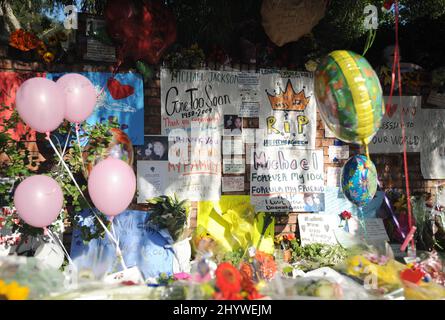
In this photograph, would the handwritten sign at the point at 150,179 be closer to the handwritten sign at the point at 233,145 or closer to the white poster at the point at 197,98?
the white poster at the point at 197,98

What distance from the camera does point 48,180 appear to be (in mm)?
2570

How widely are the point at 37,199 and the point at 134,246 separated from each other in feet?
3.74

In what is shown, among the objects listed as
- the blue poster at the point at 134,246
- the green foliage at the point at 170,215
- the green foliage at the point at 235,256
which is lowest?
the green foliage at the point at 235,256

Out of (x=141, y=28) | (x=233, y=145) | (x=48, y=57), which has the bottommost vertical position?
(x=233, y=145)

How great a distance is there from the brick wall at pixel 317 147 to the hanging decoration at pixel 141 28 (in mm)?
250

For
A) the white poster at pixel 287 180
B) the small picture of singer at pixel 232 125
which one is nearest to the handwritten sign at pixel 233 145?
the small picture of singer at pixel 232 125

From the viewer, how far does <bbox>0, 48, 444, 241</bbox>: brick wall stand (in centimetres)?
346

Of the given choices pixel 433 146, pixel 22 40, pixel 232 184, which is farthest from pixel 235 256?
pixel 433 146

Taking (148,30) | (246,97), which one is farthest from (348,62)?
(148,30)

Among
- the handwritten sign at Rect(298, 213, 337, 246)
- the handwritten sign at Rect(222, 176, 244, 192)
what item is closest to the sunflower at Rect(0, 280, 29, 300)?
the handwritten sign at Rect(222, 176, 244, 192)

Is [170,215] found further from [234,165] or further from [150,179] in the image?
[234,165]

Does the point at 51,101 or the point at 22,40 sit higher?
the point at 22,40

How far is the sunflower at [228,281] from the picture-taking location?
168 centimetres

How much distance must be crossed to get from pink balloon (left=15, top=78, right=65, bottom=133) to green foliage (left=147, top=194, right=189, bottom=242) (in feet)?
4.28
